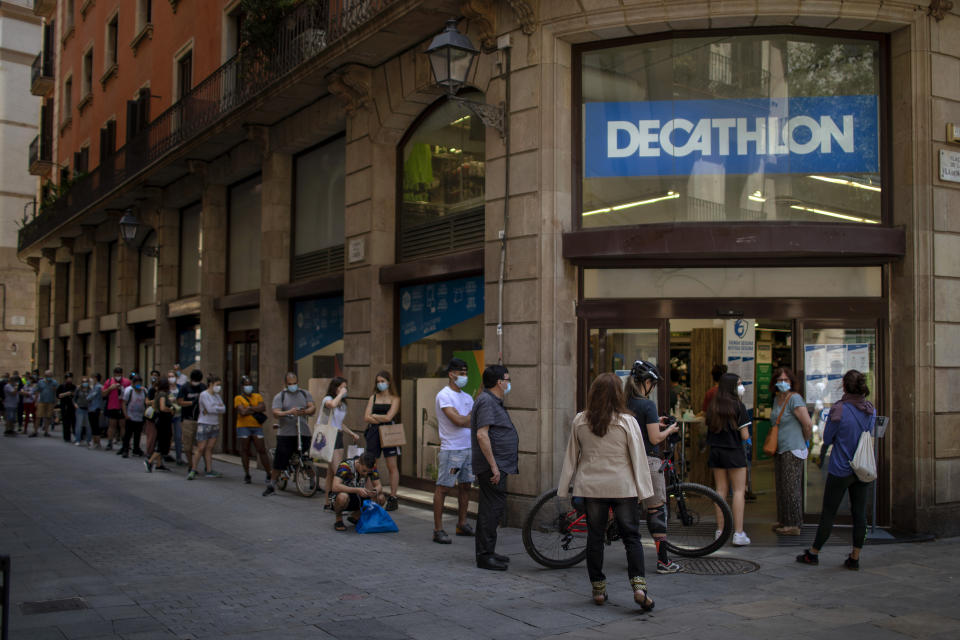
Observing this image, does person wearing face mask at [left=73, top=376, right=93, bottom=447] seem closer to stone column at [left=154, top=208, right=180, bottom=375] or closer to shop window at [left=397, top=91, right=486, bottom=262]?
stone column at [left=154, top=208, right=180, bottom=375]

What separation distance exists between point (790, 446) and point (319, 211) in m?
9.67

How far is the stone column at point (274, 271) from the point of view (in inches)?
652

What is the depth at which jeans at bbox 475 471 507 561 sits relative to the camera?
25.8ft

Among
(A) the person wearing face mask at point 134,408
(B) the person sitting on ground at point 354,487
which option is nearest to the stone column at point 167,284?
(A) the person wearing face mask at point 134,408

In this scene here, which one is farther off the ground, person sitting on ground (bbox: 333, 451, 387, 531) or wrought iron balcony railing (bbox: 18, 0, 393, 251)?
wrought iron balcony railing (bbox: 18, 0, 393, 251)

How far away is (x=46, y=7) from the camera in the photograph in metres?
36.2

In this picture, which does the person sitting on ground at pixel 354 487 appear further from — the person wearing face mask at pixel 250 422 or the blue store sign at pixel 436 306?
the person wearing face mask at pixel 250 422

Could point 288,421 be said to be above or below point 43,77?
below

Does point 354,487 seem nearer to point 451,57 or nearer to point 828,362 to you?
point 451,57

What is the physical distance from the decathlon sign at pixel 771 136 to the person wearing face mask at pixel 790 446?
2.38m

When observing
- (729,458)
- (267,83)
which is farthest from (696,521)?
(267,83)

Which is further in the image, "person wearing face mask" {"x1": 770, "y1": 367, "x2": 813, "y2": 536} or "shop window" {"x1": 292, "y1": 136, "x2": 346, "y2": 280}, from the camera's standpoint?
"shop window" {"x1": 292, "y1": 136, "x2": 346, "y2": 280}

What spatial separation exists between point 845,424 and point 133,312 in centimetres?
2160

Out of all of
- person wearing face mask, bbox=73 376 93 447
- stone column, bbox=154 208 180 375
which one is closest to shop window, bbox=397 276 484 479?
stone column, bbox=154 208 180 375
